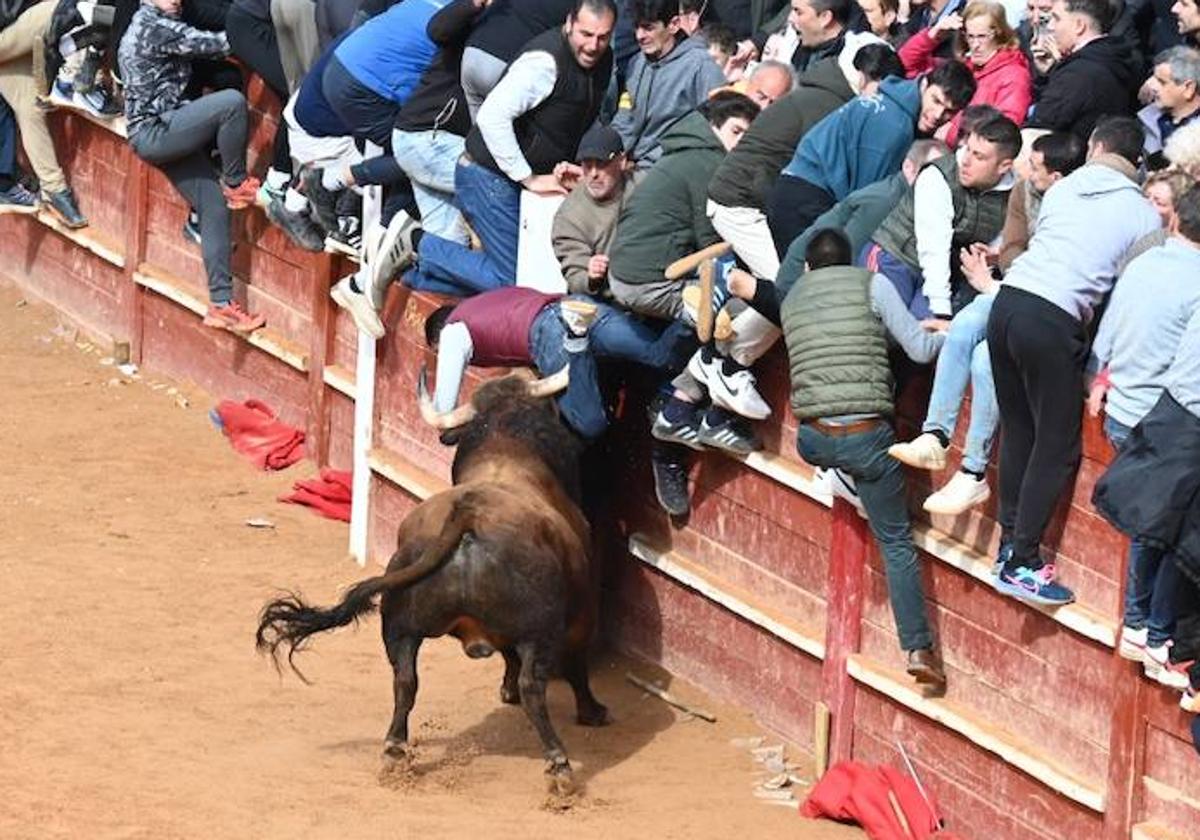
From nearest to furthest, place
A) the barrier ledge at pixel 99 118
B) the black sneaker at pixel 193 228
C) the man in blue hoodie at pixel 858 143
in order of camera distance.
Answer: the man in blue hoodie at pixel 858 143 < the black sneaker at pixel 193 228 < the barrier ledge at pixel 99 118

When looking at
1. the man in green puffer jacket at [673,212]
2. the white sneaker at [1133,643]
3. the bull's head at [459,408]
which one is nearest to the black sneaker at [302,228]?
the bull's head at [459,408]

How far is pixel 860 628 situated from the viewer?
12602 millimetres

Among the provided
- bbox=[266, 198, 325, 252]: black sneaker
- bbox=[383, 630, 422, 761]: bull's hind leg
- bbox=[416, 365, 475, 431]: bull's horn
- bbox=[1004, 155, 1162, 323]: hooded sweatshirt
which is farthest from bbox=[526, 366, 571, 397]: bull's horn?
bbox=[266, 198, 325, 252]: black sneaker

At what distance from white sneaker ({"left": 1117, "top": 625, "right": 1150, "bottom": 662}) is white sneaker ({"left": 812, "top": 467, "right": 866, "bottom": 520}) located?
1536 mm

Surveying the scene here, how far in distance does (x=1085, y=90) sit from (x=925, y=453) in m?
1.82

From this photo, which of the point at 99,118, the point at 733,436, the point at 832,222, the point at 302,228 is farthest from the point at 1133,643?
the point at 99,118

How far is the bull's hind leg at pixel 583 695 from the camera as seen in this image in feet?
43.5

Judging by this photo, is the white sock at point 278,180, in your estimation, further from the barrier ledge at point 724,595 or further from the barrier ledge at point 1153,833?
the barrier ledge at point 1153,833

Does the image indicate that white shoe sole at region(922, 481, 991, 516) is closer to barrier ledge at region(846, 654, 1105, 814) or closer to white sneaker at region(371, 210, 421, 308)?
barrier ledge at region(846, 654, 1105, 814)

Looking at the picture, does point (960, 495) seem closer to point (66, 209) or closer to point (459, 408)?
point (459, 408)

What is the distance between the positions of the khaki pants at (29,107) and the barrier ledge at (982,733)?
904 cm

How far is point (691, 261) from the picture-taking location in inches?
504

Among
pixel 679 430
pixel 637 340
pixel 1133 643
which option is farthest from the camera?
pixel 637 340

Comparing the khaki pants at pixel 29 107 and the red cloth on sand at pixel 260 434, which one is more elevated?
the khaki pants at pixel 29 107
